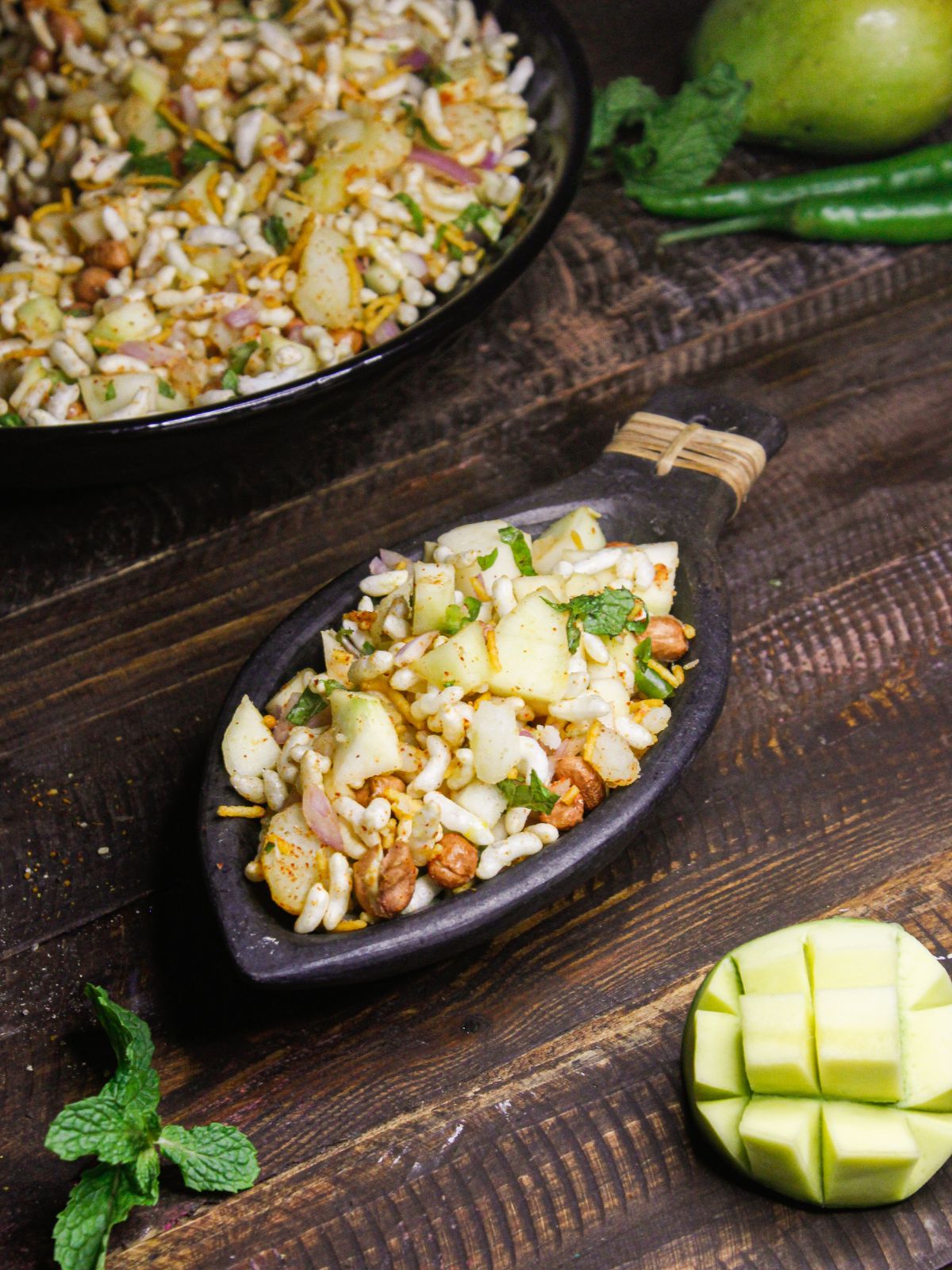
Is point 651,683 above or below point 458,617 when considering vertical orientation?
below

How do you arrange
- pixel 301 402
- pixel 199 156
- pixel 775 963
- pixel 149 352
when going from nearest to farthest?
pixel 775 963 < pixel 301 402 < pixel 149 352 < pixel 199 156

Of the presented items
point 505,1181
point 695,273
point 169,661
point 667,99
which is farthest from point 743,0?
point 505,1181

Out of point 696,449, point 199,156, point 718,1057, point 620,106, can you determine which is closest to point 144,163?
point 199,156

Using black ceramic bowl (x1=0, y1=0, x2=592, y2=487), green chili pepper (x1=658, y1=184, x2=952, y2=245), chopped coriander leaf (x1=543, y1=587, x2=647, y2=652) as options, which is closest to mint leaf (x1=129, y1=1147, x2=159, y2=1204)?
chopped coriander leaf (x1=543, y1=587, x2=647, y2=652)

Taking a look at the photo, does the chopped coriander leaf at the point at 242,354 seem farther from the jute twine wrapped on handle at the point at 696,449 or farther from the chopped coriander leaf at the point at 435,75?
the chopped coriander leaf at the point at 435,75

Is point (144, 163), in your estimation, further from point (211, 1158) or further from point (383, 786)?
point (211, 1158)

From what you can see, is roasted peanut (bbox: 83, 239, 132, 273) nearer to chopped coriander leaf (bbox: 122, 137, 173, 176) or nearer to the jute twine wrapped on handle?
chopped coriander leaf (bbox: 122, 137, 173, 176)

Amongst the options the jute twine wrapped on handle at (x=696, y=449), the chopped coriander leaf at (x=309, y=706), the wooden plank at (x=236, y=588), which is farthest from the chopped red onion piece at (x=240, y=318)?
the chopped coriander leaf at (x=309, y=706)
